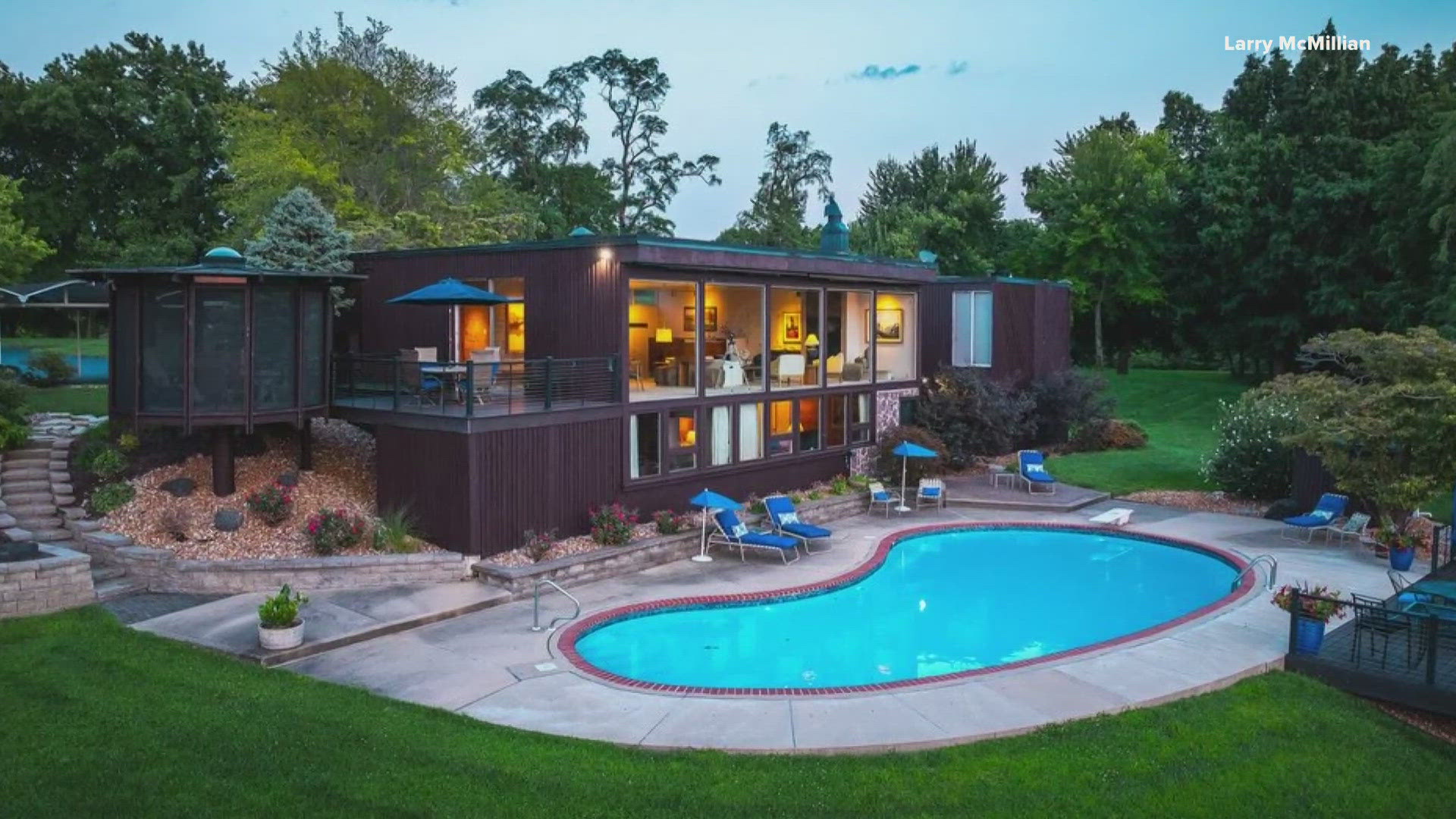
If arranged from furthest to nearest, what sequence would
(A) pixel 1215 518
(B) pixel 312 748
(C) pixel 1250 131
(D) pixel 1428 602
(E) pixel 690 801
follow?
1. (C) pixel 1250 131
2. (A) pixel 1215 518
3. (D) pixel 1428 602
4. (B) pixel 312 748
5. (E) pixel 690 801

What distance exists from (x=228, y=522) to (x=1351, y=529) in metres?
18.3

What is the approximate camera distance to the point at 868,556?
→ 1616 centimetres

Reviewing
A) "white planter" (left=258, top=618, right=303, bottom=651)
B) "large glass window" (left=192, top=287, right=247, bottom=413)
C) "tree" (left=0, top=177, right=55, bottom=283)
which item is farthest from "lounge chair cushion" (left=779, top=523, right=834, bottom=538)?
"tree" (left=0, top=177, right=55, bottom=283)

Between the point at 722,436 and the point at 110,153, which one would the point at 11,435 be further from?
the point at 110,153

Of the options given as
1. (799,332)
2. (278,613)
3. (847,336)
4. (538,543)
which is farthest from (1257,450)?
(278,613)

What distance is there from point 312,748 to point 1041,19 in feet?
79.5

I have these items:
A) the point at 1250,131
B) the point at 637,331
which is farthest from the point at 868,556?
the point at 1250,131

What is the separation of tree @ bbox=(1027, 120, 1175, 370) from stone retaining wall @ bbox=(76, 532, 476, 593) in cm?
3574

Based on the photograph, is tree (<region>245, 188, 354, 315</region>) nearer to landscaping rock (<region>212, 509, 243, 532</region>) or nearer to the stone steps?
landscaping rock (<region>212, 509, 243, 532</region>)

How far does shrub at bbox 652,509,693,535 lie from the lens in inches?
632

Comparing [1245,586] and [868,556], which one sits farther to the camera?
[868,556]

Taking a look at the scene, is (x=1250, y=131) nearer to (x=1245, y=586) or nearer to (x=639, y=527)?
(x=1245, y=586)

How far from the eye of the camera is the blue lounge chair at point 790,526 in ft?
54.3

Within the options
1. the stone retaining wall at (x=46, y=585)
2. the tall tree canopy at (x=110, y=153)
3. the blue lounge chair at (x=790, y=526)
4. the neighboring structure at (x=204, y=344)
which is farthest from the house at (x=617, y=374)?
the tall tree canopy at (x=110, y=153)
